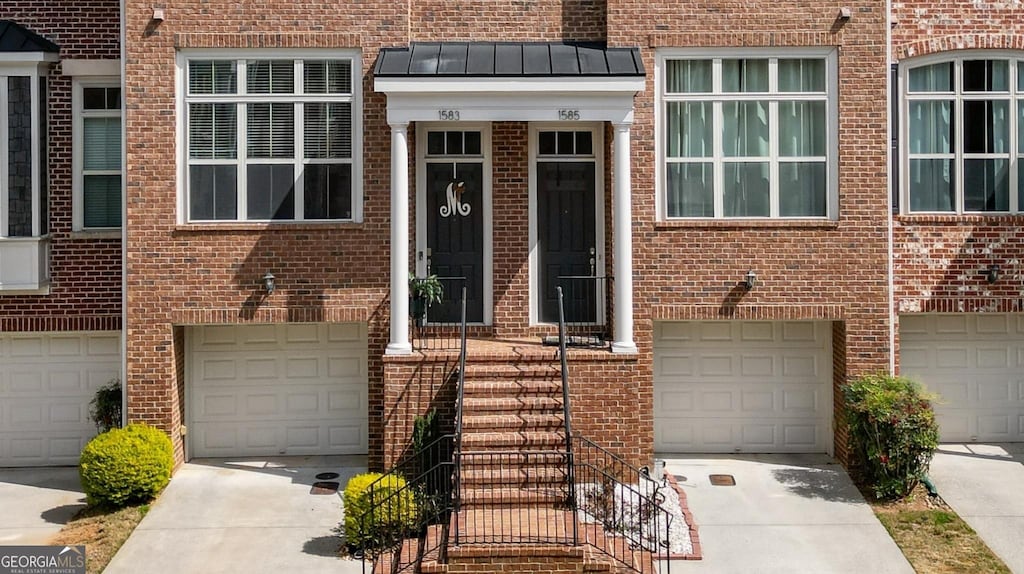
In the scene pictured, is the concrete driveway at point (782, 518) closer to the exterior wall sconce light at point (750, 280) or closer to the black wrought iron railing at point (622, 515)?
the black wrought iron railing at point (622, 515)

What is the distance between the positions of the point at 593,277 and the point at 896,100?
14.9 feet

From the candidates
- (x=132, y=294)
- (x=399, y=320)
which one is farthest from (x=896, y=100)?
(x=132, y=294)

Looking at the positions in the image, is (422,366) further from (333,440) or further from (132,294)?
(132,294)

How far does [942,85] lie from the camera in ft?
41.0

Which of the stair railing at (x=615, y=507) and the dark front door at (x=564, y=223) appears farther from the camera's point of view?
the dark front door at (x=564, y=223)

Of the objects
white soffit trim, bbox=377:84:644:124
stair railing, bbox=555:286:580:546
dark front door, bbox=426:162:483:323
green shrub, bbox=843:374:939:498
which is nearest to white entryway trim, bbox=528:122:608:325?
dark front door, bbox=426:162:483:323

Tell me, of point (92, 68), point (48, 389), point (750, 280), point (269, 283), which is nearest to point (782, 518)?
point (750, 280)

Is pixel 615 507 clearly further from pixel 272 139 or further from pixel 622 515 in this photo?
pixel 272 139

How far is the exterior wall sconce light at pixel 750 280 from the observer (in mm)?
12039

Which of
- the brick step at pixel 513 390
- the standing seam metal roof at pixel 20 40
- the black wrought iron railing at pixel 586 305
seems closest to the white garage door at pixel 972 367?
the black wrought iron railing at pixel 586 305

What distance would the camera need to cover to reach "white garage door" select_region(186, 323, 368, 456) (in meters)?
13.0

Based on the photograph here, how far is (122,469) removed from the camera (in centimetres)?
1088

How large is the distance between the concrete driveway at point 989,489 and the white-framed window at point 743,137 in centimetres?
357

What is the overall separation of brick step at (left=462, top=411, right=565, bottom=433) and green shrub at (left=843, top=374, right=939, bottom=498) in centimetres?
359
